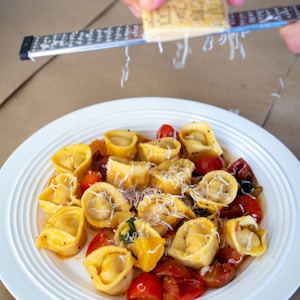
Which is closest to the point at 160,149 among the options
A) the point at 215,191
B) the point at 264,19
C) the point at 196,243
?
the point at 215,191

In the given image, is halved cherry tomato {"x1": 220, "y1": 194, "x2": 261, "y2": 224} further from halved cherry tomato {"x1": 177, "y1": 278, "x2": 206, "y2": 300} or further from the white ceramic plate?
halved cherry tomato {"x1": 177, "y1": 278, "x2": 206, "y2": 300}

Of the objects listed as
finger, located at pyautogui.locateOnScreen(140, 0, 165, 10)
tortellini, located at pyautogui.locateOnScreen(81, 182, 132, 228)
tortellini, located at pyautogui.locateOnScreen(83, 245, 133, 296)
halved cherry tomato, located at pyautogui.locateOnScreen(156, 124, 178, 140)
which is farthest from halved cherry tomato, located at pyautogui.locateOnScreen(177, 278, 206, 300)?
finger, located at pyautogui.locateOnScreen(140, 0, 165, 10)

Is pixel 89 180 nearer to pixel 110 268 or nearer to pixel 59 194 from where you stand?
pixel 59 194

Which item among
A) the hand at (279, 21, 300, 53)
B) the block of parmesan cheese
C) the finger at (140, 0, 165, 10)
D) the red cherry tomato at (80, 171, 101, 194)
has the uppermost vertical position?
the finger at (140, 0, 165, 10)

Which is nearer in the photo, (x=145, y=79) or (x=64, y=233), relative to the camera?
(x=64, y=233)

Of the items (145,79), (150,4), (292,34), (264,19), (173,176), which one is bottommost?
(145,79)

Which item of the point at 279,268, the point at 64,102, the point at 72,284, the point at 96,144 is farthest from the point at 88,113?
the point at 279,268
